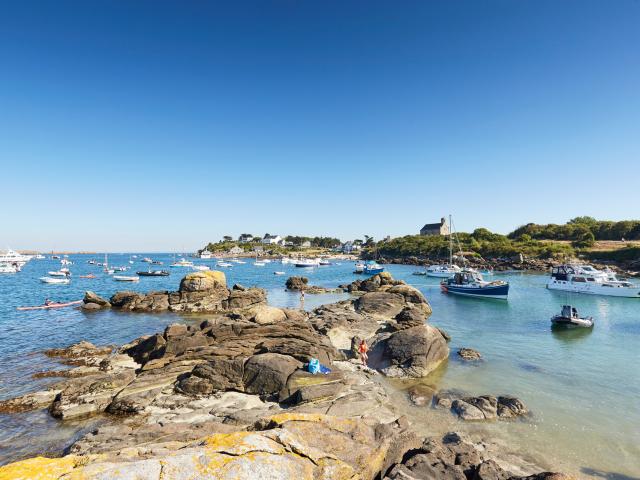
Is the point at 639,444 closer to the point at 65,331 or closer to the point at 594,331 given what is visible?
the point at 594,331

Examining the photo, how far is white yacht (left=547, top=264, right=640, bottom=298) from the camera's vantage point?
182 feet

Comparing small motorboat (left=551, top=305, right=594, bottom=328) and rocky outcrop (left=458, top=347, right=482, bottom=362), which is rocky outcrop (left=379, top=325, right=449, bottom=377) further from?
small motorboat (left=551, top=305, right=594, bottom=328)

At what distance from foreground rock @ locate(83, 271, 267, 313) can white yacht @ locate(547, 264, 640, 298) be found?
173ft

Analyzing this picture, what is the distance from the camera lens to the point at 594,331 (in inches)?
1347

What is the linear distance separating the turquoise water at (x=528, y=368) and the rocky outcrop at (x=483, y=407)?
605 mm

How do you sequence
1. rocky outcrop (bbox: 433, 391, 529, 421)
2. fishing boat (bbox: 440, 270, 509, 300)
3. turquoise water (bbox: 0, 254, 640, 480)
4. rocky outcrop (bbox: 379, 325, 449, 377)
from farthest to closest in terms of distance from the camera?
1. fishing boat (bbox: 440, 270, 509, 300)
2. rocky outcrop (bbox: 379, 325, 449, 377)
3. rocky outcrop (bbox: 433, 391, 529, 421)
4. turquoise water (bbox: 0, 254, 640, 480)

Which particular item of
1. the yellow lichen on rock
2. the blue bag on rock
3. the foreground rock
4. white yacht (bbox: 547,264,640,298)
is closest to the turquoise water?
the foreground rock

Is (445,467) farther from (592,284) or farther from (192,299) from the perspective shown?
(592,284)

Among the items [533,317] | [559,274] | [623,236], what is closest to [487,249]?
[623,236]

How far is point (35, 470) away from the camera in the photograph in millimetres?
5359

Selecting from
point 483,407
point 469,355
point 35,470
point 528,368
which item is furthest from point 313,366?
point 528,368

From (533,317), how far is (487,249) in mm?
102602

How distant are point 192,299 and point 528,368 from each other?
40155 millimetres

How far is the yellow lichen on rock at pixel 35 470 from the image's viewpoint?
16.9 ft
